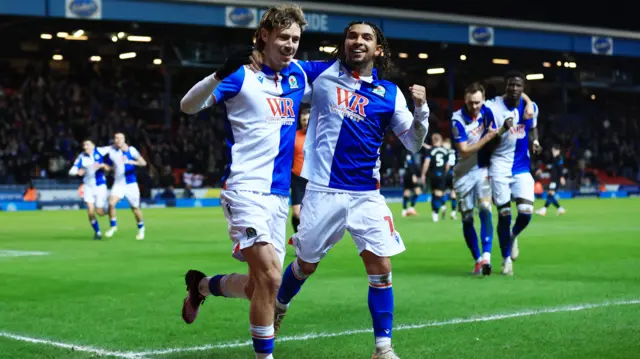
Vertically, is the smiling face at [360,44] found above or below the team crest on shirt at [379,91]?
above

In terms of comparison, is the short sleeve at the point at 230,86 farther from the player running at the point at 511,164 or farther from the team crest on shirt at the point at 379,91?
the player running at the point at 511,164

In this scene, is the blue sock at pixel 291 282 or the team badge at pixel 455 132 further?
the team badge at pixel 455 132

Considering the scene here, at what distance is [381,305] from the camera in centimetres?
696

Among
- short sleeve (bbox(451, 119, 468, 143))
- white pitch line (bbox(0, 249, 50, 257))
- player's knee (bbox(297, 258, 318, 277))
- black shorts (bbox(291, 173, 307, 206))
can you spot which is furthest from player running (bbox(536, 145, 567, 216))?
→ player's knee (bbox(297, 258, 318, 277))

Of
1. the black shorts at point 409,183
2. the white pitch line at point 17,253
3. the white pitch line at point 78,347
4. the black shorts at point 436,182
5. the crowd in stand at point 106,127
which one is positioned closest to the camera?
the white pitch line at point 78,347

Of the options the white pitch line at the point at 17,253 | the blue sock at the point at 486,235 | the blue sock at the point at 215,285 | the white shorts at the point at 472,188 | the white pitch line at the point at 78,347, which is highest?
the white shorts at the point at 472,188

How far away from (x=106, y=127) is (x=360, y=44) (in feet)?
111

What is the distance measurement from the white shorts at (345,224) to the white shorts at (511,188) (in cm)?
566

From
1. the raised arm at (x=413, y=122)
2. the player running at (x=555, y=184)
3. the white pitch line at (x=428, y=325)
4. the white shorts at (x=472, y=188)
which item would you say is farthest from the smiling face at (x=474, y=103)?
the player running at (x=555, y=184)

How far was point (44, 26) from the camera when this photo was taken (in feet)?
129

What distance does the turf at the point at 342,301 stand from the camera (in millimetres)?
7453

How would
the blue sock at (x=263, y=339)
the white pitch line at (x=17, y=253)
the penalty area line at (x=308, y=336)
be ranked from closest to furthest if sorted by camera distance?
the blue sock at (x=263, y=339) → the penalty area line at (x=308, y=336) → the white pitch line at (x=17, y=253)

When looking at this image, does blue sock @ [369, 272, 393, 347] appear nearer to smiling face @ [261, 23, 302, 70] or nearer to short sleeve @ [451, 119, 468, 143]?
smiling face @ [261, 23, 302, 70]

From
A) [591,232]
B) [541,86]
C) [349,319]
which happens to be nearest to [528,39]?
[541,86]
